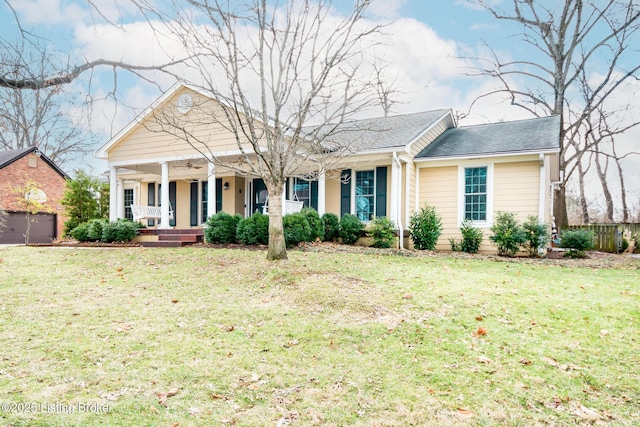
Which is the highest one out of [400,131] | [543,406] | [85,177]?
[400,131]

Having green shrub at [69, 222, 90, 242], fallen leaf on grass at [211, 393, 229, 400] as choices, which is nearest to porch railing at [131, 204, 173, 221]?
green shrub at [69, 222, 90, 242]

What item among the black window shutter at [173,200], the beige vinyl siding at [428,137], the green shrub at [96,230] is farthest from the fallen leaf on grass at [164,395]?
the black window shutter at [173,200]

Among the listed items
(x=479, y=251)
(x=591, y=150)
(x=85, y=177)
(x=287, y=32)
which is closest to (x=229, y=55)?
(x=287, y=32)

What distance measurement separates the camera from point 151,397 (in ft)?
10.3

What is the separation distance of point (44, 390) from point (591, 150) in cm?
2558

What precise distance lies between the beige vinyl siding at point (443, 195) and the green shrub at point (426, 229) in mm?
693

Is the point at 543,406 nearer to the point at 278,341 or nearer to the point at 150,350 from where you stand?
the point at 278,341

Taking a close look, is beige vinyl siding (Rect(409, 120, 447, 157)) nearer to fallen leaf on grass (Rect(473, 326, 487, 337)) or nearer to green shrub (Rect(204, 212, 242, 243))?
green shrub (Rect(204, 212, 242, 243))

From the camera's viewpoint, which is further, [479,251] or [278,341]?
[479,251]

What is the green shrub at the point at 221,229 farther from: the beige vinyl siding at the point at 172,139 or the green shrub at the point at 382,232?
the green shrub at the point at 382,232

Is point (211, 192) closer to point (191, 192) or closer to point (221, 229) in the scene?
point (221, 229)

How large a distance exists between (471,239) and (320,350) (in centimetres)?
973

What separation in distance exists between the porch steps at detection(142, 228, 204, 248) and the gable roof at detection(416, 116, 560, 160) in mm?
7920

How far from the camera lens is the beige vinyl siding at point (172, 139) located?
13.3m
